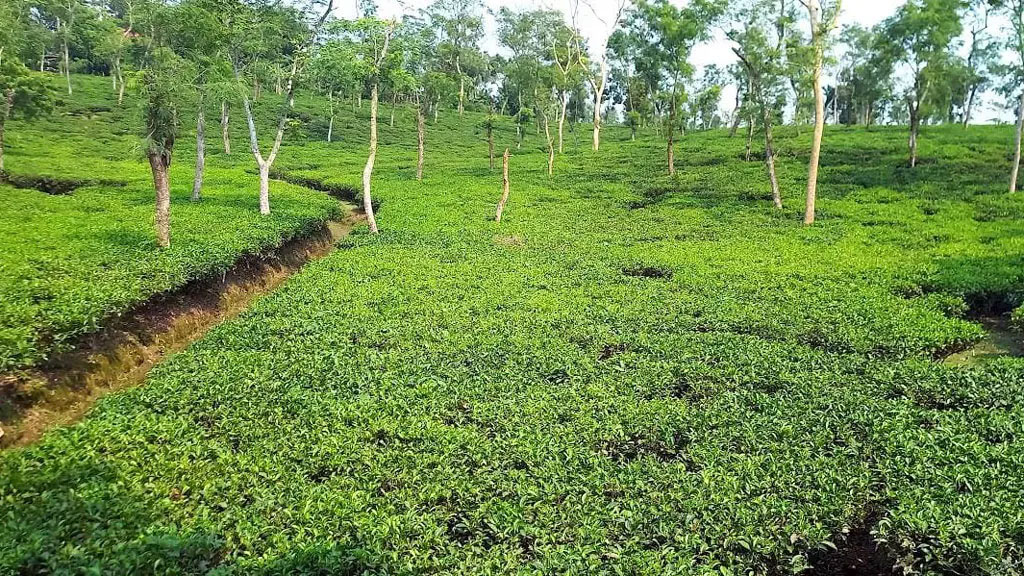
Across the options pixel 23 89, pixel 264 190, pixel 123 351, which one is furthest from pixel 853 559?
pixel 23 89

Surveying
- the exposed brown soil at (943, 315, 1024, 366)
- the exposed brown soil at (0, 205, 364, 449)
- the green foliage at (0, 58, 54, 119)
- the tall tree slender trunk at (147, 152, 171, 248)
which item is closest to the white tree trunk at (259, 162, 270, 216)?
the exposed brown soil at (0, 205, 364, 449)

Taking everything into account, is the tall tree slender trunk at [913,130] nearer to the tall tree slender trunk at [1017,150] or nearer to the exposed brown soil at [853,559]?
the tall tree slender trunk at [1017,150]

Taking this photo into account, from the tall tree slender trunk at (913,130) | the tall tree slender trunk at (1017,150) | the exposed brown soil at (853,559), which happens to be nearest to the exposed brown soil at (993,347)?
the exposed brown soil at (853,559)

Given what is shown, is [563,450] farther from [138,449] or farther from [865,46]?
[865,46]

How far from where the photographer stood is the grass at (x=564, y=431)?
22.3 ft

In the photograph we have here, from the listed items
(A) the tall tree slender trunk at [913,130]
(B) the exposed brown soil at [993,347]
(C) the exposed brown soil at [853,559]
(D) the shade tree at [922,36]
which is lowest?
(C) the exposed brown soil at [853,559]

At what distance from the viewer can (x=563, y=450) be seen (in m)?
8.82

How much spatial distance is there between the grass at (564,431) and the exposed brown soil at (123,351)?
5.96 ft

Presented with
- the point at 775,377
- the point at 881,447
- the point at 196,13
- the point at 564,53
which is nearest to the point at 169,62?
the point at 196,13

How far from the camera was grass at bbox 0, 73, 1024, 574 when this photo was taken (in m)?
6.79

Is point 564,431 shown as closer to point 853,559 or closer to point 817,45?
point 853,559

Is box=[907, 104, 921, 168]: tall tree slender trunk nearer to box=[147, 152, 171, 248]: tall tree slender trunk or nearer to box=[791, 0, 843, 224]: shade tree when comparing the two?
box=[791, 0, 843, 224]: shade tree

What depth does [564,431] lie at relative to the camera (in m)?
9.32

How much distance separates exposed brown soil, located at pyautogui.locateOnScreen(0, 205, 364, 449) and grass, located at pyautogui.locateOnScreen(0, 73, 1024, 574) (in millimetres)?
1817
